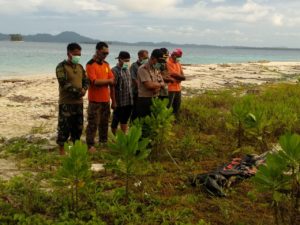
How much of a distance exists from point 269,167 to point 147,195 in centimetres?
159

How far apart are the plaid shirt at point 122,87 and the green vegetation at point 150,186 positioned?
89 centimetres

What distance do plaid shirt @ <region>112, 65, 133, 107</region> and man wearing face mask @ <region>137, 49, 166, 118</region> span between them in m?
0.79

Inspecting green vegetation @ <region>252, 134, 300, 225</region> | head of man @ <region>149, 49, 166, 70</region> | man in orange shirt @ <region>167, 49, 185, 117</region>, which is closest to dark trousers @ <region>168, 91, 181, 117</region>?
man in orange shirt @ <region>167, 49, 185, 117</region>

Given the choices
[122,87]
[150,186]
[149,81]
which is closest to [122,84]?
[122,87]

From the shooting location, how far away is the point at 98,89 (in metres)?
6.56

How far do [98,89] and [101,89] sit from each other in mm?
48

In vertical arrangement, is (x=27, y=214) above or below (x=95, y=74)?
below

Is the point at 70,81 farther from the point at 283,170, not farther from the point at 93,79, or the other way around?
the point at 283,170

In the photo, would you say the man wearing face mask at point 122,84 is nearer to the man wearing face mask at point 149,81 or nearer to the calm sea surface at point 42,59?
the man wearing face mask at point 149,81

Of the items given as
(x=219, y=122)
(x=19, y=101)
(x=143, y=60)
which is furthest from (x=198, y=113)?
(x=19, y=101)

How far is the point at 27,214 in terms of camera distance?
414 cm

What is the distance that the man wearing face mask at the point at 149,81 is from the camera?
241 inches

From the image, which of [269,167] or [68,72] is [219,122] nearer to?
[68,72]

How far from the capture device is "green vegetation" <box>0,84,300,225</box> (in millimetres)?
3900
